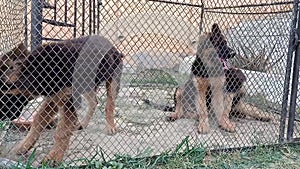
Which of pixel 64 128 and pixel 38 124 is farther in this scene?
pixel 38 124

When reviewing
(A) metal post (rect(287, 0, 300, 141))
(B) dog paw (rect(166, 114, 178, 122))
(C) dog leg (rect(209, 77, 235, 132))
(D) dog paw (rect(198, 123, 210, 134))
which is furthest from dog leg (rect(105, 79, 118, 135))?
(A) metal post (rect(287, 0, 300, 141))

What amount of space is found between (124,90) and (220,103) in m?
1.93

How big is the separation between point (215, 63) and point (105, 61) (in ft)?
4.71

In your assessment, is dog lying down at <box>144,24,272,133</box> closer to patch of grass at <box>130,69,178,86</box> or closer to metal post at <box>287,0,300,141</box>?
metal post at <box>287,0,300,141</box>

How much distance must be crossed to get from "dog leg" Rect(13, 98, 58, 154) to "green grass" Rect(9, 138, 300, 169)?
46cm

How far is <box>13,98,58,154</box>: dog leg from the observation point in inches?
127

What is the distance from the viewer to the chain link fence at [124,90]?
308 centimetres

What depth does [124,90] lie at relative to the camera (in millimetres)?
5785

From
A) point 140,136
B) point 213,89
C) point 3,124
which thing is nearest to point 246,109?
point 213,89

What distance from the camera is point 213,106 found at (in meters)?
4.46

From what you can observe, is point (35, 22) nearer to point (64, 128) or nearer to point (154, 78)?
point (64, 128)

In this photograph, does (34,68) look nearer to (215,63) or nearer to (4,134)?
(4,134)

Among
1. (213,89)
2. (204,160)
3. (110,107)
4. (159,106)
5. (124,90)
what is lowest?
(204,160)

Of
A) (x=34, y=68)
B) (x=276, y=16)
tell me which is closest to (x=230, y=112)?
(x=276, y=16)
